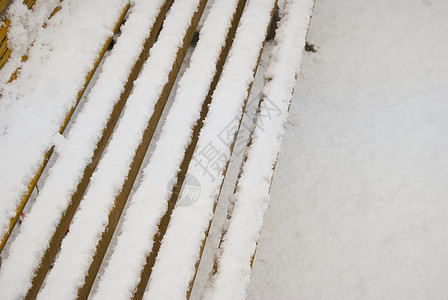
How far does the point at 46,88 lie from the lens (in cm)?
138

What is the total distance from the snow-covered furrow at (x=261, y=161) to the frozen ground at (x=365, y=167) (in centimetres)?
41

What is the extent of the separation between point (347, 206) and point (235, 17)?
1088mm

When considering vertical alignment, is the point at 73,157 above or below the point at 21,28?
below

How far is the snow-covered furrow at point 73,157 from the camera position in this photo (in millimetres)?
1172

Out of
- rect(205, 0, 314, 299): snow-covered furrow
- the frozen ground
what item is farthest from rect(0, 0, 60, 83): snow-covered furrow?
the frozen ground

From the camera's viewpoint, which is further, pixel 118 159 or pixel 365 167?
pixel 365 167

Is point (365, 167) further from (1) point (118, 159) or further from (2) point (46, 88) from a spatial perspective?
(2) point (46, 88)

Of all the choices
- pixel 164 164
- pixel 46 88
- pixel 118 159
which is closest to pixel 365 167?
pixel 164 164

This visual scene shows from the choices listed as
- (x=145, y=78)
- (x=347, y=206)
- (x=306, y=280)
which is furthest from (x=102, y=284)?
(x=347, y=206)

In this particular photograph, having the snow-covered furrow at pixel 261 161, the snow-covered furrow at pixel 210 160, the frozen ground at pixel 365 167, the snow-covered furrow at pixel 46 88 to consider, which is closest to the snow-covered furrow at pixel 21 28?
the snow-covered furrow at pixel 46 88

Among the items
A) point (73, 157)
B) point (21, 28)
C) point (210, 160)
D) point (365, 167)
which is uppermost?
point (365, 167)

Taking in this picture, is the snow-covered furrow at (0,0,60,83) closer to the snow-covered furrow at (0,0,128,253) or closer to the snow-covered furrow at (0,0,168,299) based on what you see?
the snow-covered furrow at (0,0,128,253)

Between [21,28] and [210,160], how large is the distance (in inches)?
35.8

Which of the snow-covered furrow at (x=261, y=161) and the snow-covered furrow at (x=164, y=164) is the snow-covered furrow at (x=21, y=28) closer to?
the snow-covered furrow at (x=164, y=164)
